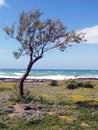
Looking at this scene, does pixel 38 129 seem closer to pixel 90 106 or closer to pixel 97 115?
pixel 97 115

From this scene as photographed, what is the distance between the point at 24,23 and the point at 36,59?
3.30 meters

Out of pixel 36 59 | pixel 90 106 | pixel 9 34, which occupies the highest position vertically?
pixel 9 34

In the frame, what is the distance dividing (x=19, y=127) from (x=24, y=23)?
14348 millimetres

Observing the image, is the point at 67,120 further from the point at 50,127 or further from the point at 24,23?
the point at 24,23

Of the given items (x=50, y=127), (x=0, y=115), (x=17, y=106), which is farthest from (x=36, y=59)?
(x=50, y=127)

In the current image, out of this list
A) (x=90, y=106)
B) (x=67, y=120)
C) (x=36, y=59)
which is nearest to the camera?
(x=67, y=120)

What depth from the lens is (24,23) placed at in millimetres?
30828

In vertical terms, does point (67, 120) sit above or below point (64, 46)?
below

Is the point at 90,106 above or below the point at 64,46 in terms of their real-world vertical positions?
below

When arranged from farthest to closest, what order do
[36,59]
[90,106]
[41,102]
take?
[36,59], [41,102], [90,106]

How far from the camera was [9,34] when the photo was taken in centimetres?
3108

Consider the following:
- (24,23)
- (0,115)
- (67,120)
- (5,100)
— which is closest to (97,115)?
(67,120)

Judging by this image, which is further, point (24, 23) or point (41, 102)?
point (24, 23)

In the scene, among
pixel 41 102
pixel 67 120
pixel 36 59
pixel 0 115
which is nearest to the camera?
pixel 67 120
